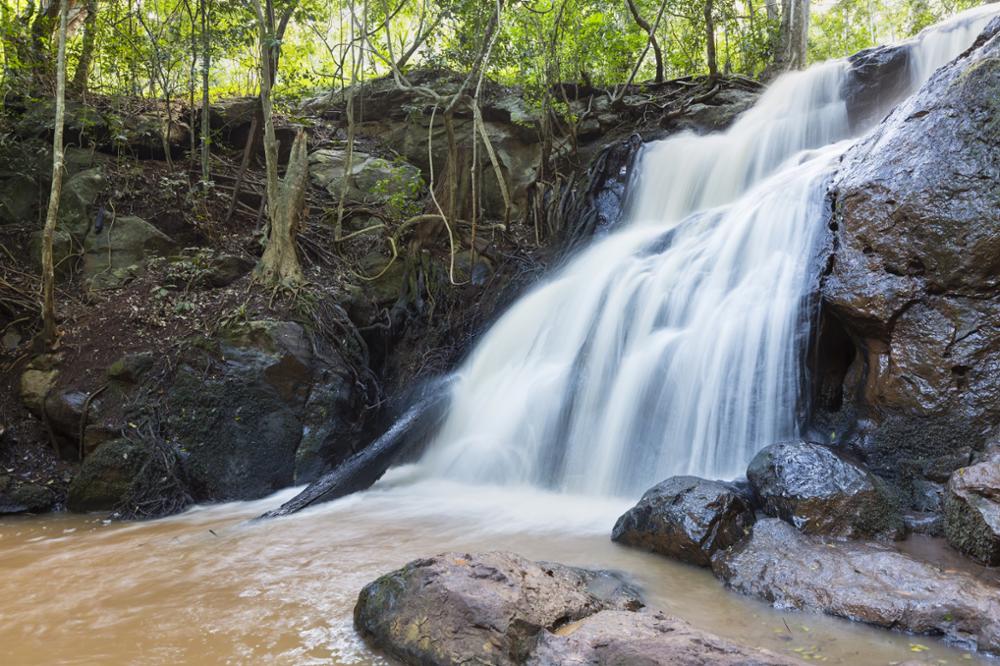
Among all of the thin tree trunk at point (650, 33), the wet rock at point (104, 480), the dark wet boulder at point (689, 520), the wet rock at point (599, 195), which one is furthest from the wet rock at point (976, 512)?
the thin tree trunk at point (650, 33)

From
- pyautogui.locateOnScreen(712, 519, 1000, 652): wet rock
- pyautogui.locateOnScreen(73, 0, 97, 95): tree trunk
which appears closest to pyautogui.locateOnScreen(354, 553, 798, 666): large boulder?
pyautogui.locateOnScreen(712, 519, 1000, 652): wet rock

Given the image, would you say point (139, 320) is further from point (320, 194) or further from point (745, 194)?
point (745, 194)

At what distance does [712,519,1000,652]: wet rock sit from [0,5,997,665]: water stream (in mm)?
110

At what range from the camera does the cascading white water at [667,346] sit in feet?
17.7

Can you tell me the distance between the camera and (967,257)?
4516 millimetres

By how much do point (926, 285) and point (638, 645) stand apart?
3.71m

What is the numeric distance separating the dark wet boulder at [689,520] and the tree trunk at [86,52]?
9468 mm

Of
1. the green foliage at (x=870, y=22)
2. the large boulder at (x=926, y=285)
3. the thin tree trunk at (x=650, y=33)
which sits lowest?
the large boulder at (x=926, y=285)

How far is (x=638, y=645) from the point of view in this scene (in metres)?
2.39

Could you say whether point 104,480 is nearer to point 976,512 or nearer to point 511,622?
point 511,622

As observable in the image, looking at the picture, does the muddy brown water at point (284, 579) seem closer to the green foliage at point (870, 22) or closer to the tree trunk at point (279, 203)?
the tree trunk at point (279, 203)

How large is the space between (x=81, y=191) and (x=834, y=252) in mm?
8734

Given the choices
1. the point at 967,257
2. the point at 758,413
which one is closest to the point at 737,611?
the point at 758,413

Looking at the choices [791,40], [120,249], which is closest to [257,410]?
[120,249]
